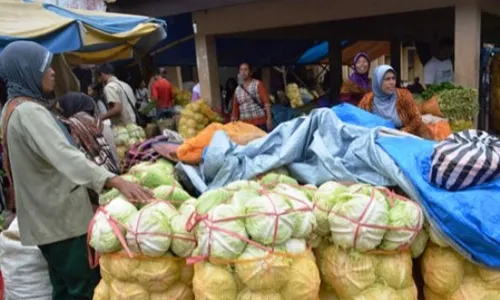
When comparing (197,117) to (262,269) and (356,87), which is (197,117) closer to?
(356,87)

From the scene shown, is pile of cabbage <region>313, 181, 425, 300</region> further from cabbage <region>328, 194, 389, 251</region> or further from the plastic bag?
the plastic bag

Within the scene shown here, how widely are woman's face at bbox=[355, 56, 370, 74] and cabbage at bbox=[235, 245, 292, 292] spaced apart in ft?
13.4

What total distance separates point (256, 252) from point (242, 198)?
294mm

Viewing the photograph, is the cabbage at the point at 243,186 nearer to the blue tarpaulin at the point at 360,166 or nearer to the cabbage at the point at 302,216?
the cabbage at the point at 302,216

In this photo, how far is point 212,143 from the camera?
130 inches

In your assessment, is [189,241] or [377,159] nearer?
[189,241]

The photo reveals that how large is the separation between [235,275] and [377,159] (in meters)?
1.09

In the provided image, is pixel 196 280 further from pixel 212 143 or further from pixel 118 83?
pixel 118 83

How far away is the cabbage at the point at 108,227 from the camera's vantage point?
7.86 ft

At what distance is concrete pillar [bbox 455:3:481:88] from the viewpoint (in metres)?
5.04

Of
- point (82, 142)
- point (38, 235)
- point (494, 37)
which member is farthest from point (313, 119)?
point (494, 37)

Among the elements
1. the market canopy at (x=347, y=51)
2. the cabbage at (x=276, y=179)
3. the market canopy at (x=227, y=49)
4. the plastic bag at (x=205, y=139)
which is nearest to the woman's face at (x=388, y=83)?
the plastic bag at (x=205, y=139)

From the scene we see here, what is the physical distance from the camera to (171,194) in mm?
2820

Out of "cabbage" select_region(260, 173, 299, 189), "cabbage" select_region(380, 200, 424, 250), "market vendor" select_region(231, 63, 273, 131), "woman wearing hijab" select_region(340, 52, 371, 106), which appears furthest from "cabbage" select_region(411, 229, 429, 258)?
"market vendor" select_region(231, 63, 273, 131)
